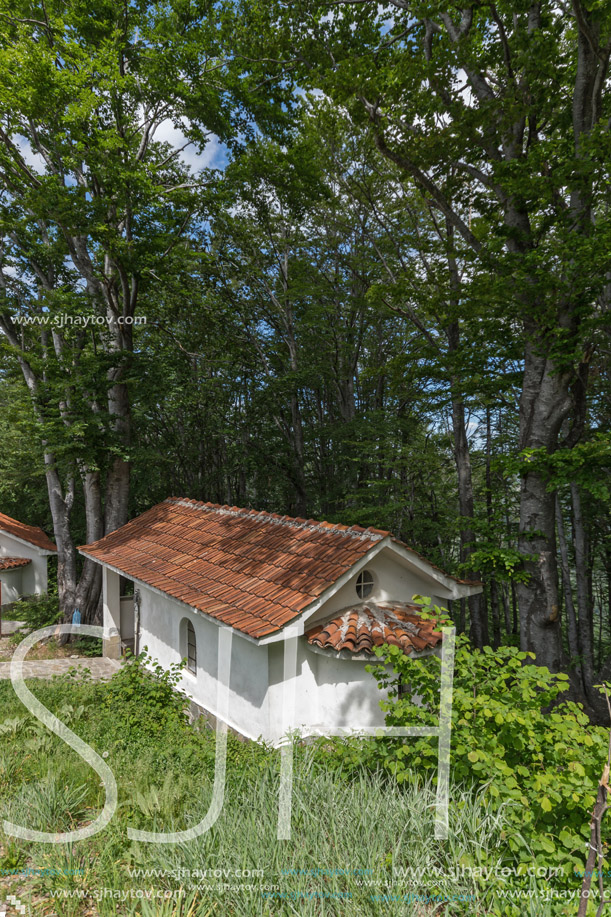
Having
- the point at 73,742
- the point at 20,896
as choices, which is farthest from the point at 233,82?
the point at 20,896

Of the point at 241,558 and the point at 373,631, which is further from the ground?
the point at 241,558

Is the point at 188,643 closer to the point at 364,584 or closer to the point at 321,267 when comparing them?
the point at 364,584

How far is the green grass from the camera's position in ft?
9.89

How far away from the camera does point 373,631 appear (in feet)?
22.4

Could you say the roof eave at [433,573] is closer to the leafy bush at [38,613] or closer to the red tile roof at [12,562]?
the leafy bush at [38,613]

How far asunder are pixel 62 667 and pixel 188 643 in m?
5.13

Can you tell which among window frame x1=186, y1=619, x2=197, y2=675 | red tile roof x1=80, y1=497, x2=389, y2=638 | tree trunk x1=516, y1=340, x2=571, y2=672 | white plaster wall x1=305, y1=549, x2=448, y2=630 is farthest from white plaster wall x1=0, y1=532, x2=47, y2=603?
tree trunk x1=516, y1=340, x2=571, y2=672

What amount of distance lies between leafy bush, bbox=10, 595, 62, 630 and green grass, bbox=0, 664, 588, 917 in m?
11.5

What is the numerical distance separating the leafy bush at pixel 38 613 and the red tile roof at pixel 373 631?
11354 millimetres

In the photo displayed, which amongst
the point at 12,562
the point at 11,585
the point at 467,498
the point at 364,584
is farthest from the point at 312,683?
the point at 11,585

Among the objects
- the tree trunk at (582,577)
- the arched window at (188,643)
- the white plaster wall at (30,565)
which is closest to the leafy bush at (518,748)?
the arched window at (188,643)

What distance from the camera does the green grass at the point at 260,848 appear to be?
302 cm

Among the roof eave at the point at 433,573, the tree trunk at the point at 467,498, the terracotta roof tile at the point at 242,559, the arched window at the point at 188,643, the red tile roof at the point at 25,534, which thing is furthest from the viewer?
the red tile roof at the point at 25,534

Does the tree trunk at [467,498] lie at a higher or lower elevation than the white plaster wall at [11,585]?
higher
